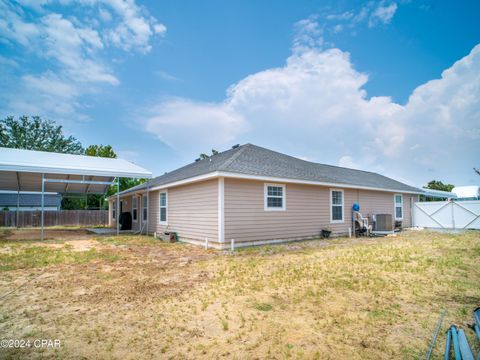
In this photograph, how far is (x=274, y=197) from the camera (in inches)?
427

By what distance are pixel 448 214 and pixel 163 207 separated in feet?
60.9

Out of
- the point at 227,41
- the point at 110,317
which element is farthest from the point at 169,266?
the point at 227,41

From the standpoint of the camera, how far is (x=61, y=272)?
6266 mm

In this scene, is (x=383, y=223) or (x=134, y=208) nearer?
(x=383, y=223)

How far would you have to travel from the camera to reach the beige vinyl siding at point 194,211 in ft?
31.9

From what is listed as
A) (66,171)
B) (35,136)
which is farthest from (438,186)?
(35,136)

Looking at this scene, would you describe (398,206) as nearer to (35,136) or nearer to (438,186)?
(438,186)

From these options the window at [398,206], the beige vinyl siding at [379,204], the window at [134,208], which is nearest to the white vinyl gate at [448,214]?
the beige vinyl siding at [379,204]

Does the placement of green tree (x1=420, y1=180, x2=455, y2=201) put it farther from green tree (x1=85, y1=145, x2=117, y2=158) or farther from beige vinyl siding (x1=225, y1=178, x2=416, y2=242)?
green tree (x1=85, y1=145, x2=117, y2=158)

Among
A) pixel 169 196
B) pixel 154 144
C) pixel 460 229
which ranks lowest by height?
pixel 460 229

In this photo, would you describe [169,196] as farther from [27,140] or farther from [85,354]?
[27,140]

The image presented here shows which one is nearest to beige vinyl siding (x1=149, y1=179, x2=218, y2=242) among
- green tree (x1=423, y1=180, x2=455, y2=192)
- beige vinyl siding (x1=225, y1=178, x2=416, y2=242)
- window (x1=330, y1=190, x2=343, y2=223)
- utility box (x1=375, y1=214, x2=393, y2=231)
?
beige vinyl siding (x1=225, y1=178, x2=416, y2=242)

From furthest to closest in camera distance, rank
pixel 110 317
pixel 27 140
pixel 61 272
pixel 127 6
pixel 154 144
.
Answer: pixel 27 140 → pixel 154 144 → pixel 127 6 → pixel 61 272 → pixel 110 317

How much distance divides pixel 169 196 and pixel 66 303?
29.7 feet
